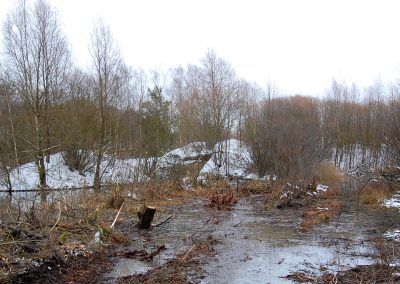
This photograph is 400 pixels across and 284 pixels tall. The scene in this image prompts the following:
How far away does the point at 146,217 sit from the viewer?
38.6 feet

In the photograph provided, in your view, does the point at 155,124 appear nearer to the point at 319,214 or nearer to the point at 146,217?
the point at 319,214

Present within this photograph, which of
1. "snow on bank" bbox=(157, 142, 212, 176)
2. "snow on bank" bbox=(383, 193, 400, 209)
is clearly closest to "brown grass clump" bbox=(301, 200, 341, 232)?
"snow on bank" bbox=(383, 193, 400, 209)

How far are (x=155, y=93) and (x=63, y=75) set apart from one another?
1216 centimetres

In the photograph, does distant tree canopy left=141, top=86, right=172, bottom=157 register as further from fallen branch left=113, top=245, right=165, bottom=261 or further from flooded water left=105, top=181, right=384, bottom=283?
fallen branch left=113, top=245, right=165, bottom=261

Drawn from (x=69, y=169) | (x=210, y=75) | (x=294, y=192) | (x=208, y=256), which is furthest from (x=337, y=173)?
(x=208, y=256)

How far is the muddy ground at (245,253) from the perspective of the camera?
7184mm

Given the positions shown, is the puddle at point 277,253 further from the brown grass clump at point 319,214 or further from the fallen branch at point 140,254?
the fallen branch at point 140,254

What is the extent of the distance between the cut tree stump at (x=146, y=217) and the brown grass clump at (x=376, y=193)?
11.2 metres

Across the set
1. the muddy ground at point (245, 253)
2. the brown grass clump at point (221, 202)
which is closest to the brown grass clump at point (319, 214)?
the muddy ground at point (245, 253)

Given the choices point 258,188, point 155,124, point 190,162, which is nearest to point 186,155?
point 190,162

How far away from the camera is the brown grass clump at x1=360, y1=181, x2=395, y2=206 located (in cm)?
1820

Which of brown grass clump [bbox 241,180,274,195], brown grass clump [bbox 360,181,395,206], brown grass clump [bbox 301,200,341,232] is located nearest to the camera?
brown grass clump [bbox 301,200,341,232]

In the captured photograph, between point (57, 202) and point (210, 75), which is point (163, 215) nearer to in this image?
point (57, 202)

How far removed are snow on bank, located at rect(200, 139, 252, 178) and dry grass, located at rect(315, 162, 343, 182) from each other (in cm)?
602
